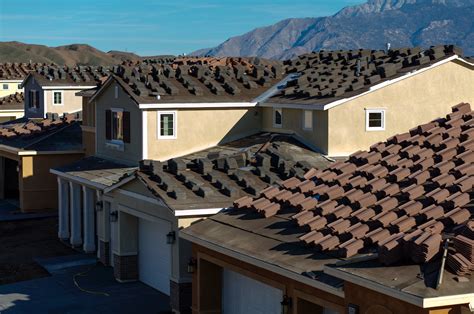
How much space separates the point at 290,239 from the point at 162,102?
41.2 feet

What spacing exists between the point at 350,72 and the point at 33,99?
A: 2495cm

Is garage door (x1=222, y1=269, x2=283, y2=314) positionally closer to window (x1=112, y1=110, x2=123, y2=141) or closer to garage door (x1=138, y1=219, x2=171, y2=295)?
garage door (x1=138, y1=219, x2=171, y2=295)

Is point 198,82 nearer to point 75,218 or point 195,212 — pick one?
point 75,218

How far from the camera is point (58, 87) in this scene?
47250 millimetres

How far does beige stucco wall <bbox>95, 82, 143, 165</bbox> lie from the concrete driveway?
4.57 meters

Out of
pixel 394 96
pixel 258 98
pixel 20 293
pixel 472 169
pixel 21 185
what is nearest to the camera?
pixel 472 169

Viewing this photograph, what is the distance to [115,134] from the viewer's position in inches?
1246

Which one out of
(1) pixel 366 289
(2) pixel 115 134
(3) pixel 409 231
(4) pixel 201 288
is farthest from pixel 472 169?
(2) pixel 115 134

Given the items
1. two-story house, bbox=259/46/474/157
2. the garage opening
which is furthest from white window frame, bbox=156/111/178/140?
the garage opening

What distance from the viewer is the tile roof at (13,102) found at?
200ft

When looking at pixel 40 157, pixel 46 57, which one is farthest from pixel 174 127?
pixel 46 57

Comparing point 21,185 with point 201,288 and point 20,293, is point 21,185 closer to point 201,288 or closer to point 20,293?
point 20,293

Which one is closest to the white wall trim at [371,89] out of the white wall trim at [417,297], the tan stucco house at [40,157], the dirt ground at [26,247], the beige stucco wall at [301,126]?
the beige stucco wall at [301,126]

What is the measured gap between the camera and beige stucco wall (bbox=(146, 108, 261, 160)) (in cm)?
2903
